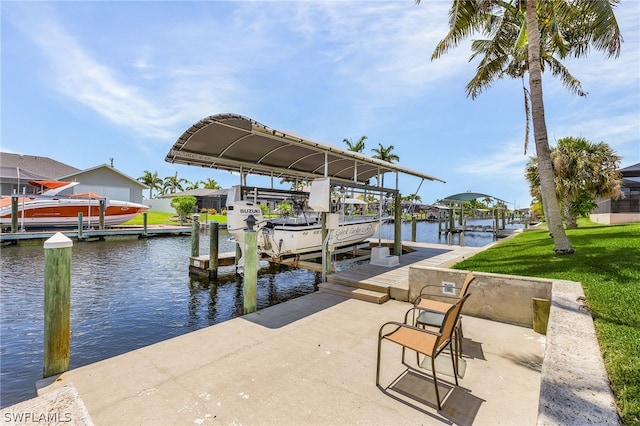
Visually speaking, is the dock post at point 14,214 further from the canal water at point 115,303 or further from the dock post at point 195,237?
the dock post at point 195,237

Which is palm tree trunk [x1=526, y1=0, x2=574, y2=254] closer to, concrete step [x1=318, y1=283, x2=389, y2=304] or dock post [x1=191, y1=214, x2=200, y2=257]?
concrete step [x1=318, y1=283, x2=389, y2=304]

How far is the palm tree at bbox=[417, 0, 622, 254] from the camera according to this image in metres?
7.17

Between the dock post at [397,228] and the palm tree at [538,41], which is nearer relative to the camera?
the palm tree at [538,41]

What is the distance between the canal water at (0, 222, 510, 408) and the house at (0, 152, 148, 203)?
19393 mm

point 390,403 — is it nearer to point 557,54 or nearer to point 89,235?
point 557,54

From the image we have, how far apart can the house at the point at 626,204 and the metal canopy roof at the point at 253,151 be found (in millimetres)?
19006

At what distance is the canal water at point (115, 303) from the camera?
4.91m

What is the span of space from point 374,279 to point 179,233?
71.6 feet

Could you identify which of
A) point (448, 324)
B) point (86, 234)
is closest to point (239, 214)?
point (448, 324)

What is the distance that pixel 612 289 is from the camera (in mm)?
4270

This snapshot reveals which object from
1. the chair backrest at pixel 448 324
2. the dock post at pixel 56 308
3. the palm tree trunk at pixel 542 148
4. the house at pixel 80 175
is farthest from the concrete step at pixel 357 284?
the house at pixel 80 175

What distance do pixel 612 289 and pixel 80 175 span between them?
1522 inches

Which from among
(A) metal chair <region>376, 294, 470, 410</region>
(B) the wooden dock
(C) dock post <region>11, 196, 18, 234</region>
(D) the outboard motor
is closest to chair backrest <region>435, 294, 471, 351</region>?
(A) metal chair <region>376, 294, 470, 410</region>

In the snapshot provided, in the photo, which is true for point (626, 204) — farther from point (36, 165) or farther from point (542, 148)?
point (36, 165)
